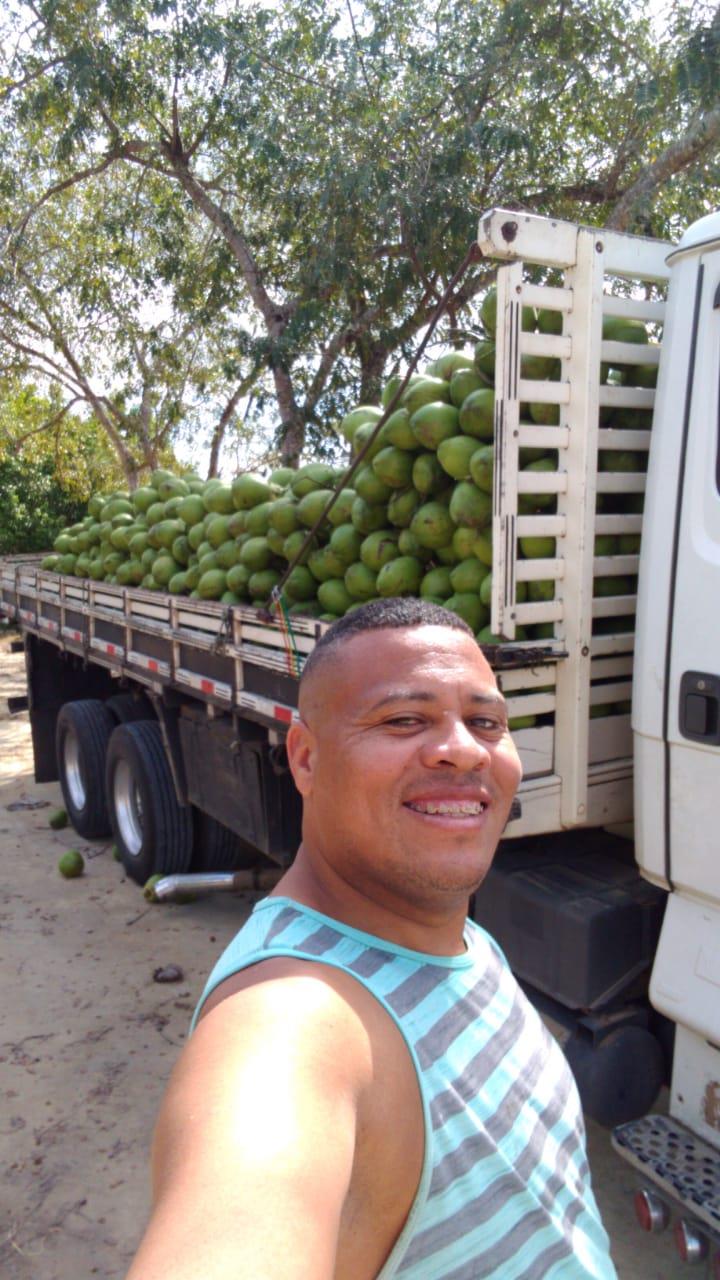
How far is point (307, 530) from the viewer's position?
169 inches

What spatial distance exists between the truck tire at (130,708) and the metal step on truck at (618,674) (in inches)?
152

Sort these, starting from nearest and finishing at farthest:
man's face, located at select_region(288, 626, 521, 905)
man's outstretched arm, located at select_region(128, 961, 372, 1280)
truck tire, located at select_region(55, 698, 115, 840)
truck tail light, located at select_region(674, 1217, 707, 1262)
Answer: man's outstretched arm, located at select_region(128, 961, 372, 1280), man's face, located at select_region(288, 626, 521, 905), truck tail light, located at select_region(674, 1217, 707, 1262), truck tire, located at select_region(55, 698, 115, 840)

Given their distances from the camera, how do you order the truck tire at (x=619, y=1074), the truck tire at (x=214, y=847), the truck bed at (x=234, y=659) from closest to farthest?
the truck tire at (x=619, y=1074)
the truck bed at (x=234, y=659)
the truck tire at (x=214, y=847)

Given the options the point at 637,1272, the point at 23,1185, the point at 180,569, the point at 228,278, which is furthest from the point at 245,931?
the point at 228,278

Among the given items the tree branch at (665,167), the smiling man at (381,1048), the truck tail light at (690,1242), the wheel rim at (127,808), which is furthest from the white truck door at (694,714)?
the tree branch at (665,167)

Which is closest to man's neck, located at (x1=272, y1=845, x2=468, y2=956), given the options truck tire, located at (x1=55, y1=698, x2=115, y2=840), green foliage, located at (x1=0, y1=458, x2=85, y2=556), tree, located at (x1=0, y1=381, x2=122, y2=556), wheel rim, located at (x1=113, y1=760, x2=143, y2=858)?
wheel rim, located at (x1=113, y1=760, x2=143, y2=858)

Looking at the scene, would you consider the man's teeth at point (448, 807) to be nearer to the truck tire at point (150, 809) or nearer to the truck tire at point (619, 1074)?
the truck tire at point (619, 1074)

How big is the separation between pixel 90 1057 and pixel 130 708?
2775 mm

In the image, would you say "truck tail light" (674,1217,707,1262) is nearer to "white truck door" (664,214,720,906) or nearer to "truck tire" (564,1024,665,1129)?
"truck tire" (564,1024,665,1129)

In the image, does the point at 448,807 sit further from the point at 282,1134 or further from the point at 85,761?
the point at 85,761

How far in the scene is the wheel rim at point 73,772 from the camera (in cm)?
697

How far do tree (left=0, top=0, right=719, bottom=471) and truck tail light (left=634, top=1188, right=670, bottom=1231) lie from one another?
6.80 m

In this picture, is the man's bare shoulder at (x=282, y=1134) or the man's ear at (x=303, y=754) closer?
the man's bare shoulder at (x=282, y=1134)

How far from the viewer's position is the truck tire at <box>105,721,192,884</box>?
229 inches
